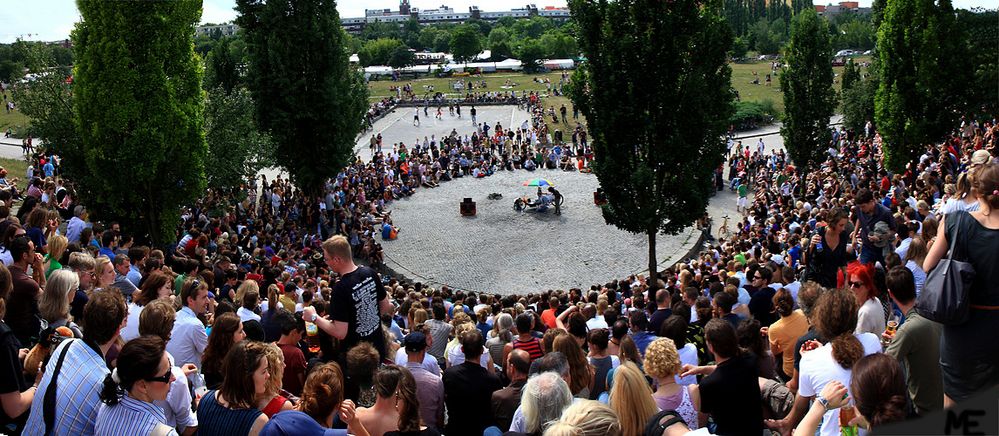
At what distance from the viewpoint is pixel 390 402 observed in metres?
6.31

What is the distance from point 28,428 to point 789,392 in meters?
6.16

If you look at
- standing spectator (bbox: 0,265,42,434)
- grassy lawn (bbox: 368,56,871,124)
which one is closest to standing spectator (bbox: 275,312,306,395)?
standing spectator (bbox: 0,265,42,434)

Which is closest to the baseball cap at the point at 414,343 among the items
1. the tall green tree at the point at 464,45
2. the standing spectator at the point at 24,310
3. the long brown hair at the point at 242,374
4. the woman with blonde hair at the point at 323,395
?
the woman with blonde hair at the point at 323,395

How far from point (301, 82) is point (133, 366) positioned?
24.4 metres

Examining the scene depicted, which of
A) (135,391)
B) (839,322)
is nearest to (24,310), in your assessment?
(135,391)

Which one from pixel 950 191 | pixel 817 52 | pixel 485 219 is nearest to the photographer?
pixel 950 191

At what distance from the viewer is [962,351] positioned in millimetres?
5500

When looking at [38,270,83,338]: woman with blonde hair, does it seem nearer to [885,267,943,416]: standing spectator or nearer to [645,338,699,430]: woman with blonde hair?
[645,338,699,430]: woman with blonde hair

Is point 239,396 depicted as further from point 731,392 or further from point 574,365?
point 731,392

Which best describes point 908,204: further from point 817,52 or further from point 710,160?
point 817,52

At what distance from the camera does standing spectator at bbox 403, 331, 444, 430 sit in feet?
24.7

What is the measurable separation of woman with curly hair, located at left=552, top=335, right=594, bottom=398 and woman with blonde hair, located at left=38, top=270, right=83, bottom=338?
451cm

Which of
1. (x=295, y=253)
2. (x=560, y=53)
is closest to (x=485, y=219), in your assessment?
(x=295, y=253)

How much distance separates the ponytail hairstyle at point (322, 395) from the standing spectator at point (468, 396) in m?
1.73
